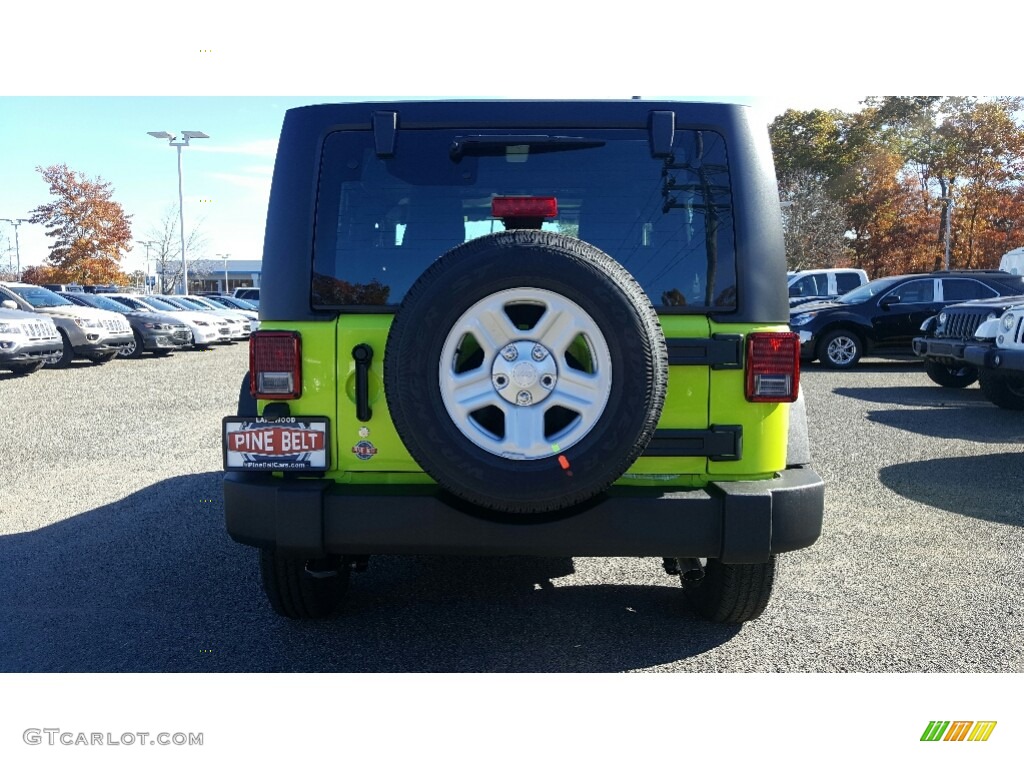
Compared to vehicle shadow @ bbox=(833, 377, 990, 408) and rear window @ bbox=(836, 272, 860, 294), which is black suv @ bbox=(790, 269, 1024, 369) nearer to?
vehicle shadow @ bbox=(833, 377, 990, 408)

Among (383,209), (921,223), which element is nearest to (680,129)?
(383,209)

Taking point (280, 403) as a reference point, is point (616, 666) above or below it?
below

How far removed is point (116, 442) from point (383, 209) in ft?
19.1

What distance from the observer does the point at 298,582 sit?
3326 millimetres

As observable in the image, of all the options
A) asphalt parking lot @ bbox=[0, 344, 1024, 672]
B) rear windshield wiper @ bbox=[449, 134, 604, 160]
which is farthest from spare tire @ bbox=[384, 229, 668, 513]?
asphalt parking lot @ bbox=[0, 344, 1024, 672]

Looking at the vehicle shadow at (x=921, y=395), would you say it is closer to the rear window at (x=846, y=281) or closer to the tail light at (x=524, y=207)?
the rear window at (x=846, y=281)

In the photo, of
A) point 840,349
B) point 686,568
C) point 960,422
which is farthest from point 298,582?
point 840,349

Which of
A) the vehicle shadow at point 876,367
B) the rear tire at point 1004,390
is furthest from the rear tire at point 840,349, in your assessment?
the rear tire at point 1004,390

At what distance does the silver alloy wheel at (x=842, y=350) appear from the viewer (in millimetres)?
14258

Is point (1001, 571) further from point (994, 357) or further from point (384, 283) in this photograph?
point (994, 357)

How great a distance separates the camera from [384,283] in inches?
116

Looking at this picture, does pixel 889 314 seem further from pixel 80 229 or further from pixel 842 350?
pixel 80 229

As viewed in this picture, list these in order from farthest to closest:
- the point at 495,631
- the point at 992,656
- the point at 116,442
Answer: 1. the point at 116,442
2. the point at 495,631
3. the point at 992,656

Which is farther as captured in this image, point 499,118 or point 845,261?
point 845,261
